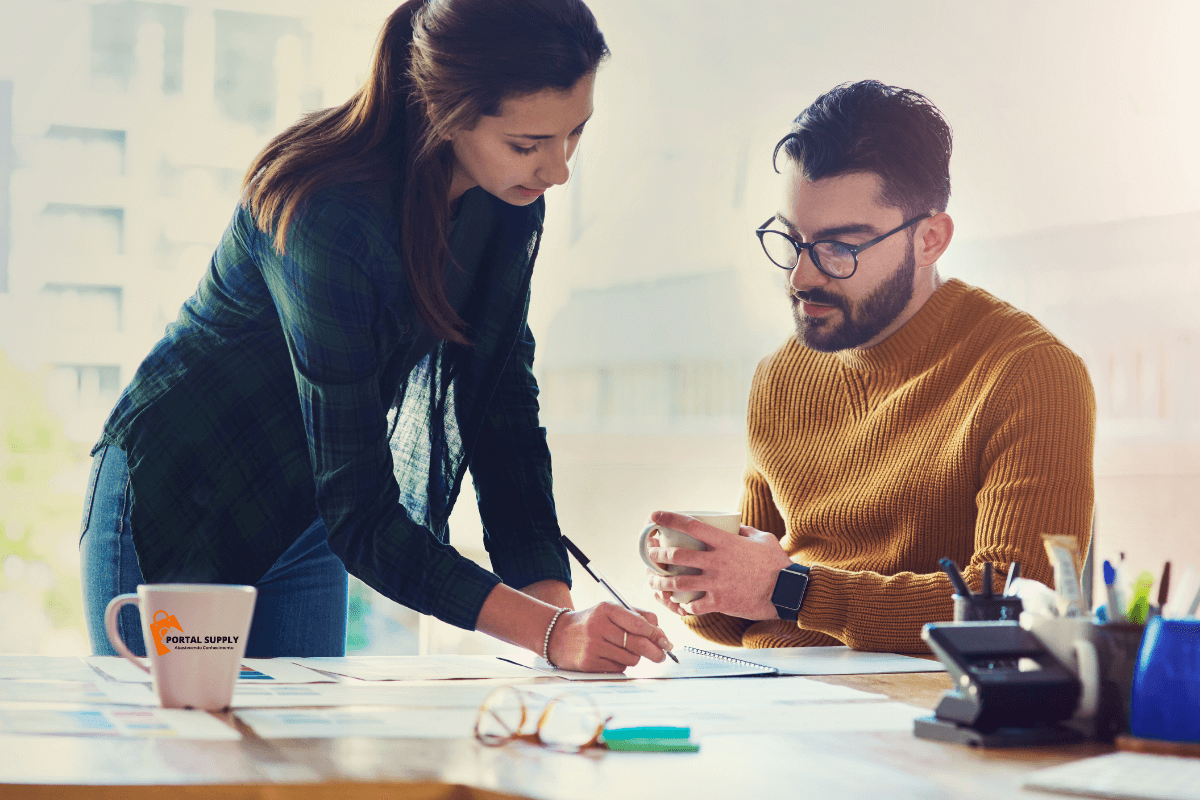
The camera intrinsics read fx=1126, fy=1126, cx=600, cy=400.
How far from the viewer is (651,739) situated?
0.75m

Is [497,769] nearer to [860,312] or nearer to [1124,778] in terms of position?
[1124,778]

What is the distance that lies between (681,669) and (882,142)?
34.6 inches

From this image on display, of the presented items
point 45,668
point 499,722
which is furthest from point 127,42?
point 499,722

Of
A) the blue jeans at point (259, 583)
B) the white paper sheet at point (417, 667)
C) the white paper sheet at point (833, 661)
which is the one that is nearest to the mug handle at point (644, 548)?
the white paper sheet at point (833, 661)

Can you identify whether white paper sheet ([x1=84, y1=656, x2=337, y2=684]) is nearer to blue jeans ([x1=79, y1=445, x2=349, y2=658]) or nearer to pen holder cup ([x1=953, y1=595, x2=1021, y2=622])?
blue jeans ([x1=79, y1=445, x2=349, y2=658])

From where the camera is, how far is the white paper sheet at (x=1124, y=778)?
2.03 ft

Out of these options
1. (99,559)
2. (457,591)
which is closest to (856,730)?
(457,591)

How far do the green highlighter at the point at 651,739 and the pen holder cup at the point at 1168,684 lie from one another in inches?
12.0

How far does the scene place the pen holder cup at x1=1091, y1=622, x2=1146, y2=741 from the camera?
31.0 inches

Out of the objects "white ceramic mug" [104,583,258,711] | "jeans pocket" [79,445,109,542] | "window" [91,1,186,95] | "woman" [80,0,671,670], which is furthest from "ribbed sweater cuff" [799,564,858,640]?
"window" [91,1,186,95]

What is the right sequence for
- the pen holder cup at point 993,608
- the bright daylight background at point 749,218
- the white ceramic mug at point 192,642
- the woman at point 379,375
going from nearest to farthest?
the white ceramic mug at point 192,642 < the pen holder cup at point 993,608 < the woman at point 379,375 < the bright daylight background at point 749,218

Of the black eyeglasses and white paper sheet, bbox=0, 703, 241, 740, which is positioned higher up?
the black eyeglasses

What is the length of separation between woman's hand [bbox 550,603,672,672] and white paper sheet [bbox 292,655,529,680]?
0.16 feet

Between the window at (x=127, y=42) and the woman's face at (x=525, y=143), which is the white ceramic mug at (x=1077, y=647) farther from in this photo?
the window at (x=127, y=42)
